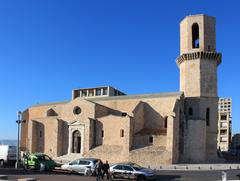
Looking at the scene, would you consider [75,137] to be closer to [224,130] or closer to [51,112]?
[51,112]

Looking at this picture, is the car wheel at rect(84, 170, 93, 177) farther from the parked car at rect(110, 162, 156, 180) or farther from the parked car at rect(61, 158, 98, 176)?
the parked car at rect(110, 162, 156, 180)

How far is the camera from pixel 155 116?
2095 inches

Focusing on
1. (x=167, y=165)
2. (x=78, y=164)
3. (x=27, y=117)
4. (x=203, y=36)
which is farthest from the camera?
(x=27, y=117)

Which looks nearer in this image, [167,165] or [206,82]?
[167,165]

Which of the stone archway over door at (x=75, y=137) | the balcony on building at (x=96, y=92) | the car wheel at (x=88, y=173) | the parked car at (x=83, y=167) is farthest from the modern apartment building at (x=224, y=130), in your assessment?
the car wheel at (x=88, y=173)

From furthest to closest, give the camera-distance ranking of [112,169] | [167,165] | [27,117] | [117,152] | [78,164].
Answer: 1. [27,117]
2. [117,152]
3. [167,165]
4. [78,164]
5. [112,169]

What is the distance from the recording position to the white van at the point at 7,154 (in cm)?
3984

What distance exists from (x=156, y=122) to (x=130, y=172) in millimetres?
23691

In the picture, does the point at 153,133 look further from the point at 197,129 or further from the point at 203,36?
the point at 203,36

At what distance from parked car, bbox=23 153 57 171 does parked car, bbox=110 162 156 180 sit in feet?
23.0

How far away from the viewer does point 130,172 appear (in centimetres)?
2989

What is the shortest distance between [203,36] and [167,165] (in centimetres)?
1887

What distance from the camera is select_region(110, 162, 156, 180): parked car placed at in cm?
2970

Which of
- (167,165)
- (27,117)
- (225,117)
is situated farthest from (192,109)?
(225,117)
